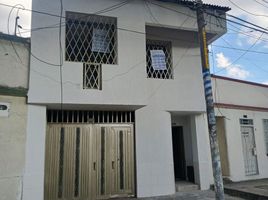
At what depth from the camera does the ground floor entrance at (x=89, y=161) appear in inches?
299

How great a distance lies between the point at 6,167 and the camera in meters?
6.70

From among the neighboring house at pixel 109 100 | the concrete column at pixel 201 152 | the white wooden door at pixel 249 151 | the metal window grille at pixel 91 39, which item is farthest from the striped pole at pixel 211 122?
the white wooden door at pixel 249 151

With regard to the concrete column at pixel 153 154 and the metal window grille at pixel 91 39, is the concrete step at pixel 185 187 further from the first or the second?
the metal window grille at pixel 91 39

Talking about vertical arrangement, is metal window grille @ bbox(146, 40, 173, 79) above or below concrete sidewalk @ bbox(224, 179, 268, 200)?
above

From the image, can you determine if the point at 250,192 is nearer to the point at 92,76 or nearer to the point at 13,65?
the point at 92,76

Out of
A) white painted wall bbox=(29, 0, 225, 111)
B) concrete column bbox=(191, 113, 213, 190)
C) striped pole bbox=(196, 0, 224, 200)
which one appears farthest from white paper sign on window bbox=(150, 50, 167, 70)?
striped pole bbox=(196, 0, 224, 200)

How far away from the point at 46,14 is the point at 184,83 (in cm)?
492

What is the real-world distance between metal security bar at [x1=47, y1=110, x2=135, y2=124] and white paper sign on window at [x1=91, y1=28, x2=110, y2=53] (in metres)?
1.93

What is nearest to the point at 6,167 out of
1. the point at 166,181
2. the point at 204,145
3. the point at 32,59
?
the point at 32,59

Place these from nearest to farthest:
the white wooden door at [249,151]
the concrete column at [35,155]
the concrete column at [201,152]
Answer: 1. the concrete column at [35,155]
2. the concrete column at [201,152]
3. the white wooden door at [249,151]

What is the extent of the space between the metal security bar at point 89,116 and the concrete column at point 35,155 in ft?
2.07

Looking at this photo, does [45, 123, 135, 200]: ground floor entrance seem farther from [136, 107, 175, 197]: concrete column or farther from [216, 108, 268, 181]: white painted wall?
[216, 108, 268, 181]: white painted wall

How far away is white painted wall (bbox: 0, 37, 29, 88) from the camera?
22.7 ft

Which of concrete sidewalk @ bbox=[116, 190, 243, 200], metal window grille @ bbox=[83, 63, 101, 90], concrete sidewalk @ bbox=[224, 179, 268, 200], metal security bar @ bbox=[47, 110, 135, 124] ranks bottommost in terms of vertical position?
concrete sidewalk @ bbox=[116, 190, 243, 200]
